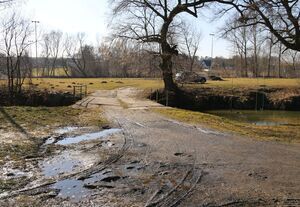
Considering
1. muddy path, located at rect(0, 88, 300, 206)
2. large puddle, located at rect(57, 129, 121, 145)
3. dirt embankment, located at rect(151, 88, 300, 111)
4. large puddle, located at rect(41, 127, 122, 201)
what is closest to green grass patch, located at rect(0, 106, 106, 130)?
large puddle, located at rect(57, 129, 121, 145)

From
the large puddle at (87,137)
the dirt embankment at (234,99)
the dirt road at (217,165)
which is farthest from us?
the dirt embankment at (234,99)

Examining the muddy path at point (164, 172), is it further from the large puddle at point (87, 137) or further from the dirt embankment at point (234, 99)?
the dirt embankment at point (234, 99)

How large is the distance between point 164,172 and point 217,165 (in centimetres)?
148

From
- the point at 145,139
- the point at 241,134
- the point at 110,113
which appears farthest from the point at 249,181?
the point at 110,113

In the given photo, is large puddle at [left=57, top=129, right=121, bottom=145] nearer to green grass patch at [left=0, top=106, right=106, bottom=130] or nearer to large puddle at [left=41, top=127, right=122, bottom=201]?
large puddle at [left=41, top=127, right=122, bottom=201]

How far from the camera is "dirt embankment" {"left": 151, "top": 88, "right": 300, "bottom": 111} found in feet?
122

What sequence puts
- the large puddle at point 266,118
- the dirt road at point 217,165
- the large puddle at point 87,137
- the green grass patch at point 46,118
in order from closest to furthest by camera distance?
the dirt road at point 217,165, the large puddle at point 87,137, the green grass patch at point 46,118, the large puddle at point 266,118

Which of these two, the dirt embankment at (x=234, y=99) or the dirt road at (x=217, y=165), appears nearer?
the dirt road at (x=217, y=165)

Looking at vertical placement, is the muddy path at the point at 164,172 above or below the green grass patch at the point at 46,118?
below

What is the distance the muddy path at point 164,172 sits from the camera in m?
7.64

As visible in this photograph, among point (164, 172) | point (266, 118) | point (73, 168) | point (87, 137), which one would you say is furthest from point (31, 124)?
point (266, 118)

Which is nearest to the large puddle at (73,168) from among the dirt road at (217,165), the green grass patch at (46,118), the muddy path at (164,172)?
the muddy path at (164,172)

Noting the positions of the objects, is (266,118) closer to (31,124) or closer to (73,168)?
(31,124)

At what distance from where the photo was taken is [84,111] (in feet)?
72.9
